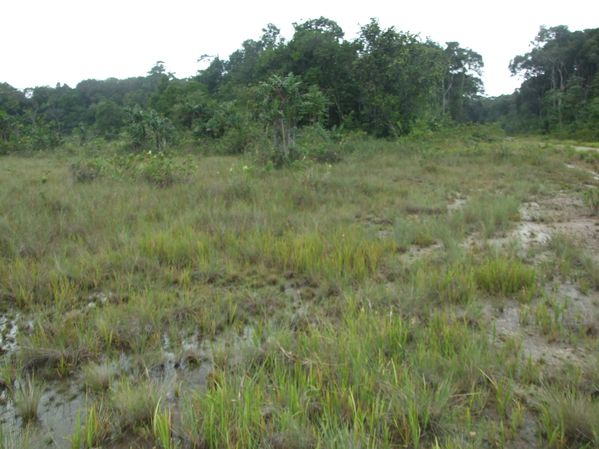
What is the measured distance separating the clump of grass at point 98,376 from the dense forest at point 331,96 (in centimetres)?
902

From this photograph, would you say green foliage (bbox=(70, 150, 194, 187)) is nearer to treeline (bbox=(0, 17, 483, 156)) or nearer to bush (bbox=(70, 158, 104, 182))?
bush (bbox=(70, 158, 104, 182))

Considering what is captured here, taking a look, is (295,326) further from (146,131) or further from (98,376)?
(146,131)

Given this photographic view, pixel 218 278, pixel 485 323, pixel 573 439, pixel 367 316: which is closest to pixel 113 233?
pixel 218 278

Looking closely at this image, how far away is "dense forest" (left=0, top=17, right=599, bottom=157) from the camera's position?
599 inches

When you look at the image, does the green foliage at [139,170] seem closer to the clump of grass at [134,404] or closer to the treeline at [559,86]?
the clump of grass at [134,404]

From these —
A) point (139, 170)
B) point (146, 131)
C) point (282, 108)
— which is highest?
point (282, 108)

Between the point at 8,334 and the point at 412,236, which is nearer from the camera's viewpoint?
the point at 8,334

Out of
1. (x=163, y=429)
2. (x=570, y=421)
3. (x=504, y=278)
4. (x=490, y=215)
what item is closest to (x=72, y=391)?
(x=163, y=429)

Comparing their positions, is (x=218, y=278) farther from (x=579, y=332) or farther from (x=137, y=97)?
(x=137, y=97)

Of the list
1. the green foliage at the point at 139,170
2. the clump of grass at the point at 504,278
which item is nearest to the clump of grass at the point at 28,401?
the clump of grass at the point at 504,278

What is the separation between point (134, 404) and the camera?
6.59ft

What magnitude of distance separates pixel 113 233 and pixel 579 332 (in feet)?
15.7

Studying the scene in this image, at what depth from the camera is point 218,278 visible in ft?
12.5

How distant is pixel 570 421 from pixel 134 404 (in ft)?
6.86
